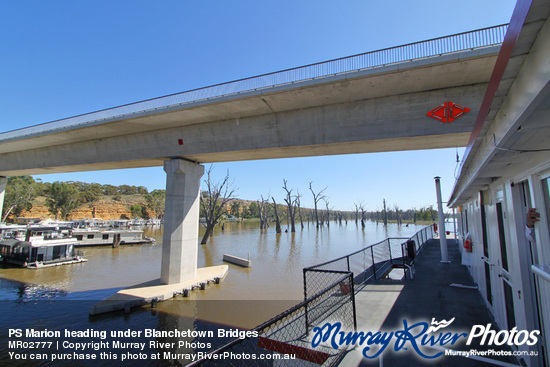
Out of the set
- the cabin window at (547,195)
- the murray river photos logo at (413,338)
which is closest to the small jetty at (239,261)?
the murray river photos logo at (413,338)

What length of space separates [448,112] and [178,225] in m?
11.8

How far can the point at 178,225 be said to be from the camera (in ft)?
40.4

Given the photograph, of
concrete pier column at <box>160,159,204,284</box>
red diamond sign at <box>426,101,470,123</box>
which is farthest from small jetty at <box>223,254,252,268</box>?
red diamond sign at <box>426,101,470,123</box>

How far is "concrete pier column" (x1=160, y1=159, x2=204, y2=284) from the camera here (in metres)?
12.3

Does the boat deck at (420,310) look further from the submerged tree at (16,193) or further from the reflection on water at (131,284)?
the submerged tree at (16,193)

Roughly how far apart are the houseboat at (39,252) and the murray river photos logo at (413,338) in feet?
73.4

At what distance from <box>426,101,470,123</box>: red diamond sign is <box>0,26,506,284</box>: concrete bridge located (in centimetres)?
4

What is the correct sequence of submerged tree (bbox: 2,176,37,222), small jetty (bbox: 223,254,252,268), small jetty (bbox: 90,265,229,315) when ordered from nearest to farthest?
small jetty (bbox: 90,265,229,315) < small jetty (bbox: 223,254,252,268) < submerged tree (bbox: 2,176,37,222)

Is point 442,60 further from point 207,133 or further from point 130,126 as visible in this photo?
point 130,126

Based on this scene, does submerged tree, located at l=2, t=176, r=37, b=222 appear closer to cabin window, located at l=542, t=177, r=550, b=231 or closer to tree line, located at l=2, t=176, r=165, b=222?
tree line, located at l=2, t=176, r=165, b=222

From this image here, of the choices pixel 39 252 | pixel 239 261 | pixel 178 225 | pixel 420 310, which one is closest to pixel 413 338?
pixel 420 310

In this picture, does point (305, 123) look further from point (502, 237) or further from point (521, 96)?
point (521, 96)

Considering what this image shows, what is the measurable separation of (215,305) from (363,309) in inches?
264

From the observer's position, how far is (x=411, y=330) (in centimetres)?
523
